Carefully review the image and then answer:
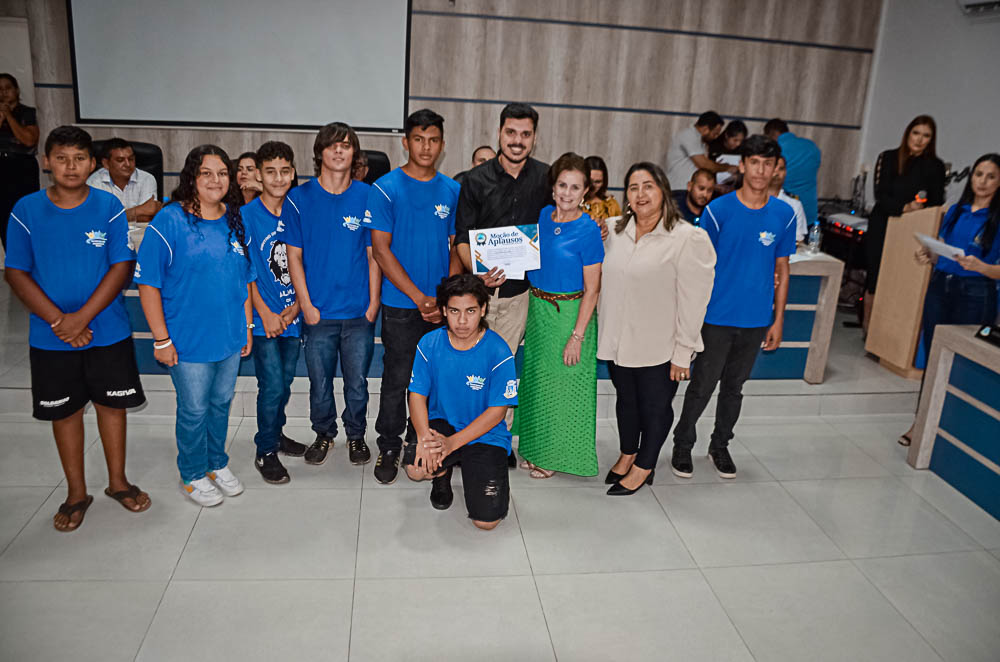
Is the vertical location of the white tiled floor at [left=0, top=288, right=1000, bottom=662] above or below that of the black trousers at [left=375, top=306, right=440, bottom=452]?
below

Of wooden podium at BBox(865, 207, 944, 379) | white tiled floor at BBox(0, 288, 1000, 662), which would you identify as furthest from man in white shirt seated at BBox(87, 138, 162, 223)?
wooden podium at BBox(865, 207, 944, 379)

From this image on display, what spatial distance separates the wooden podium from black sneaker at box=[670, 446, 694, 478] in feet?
6.55

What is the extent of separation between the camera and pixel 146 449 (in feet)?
11.5

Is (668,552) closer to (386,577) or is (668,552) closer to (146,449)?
(386,577)

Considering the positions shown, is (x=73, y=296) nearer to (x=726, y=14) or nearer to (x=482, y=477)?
(x=482, y=477)

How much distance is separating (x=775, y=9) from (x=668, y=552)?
558 centimetres

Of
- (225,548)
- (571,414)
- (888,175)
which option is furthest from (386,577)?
(888,175)

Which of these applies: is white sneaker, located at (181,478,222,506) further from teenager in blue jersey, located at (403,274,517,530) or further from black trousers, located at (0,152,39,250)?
black trousers, located at (0,152,39,250)

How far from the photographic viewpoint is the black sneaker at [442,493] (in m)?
3.12

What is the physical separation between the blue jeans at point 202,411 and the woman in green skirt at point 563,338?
50.1 inches

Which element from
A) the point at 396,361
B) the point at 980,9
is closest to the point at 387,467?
the point at 396,361

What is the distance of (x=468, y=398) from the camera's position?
116 inches

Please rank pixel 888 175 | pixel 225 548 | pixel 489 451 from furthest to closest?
1. pixel 888 175
2. pixel 489 451
3. pixel 225 548

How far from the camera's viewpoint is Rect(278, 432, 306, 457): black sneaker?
3.50 metres
